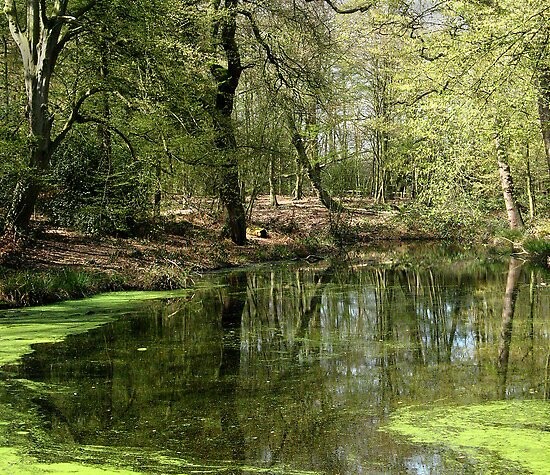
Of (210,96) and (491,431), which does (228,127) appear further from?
(491,431)

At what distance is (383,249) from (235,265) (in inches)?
252

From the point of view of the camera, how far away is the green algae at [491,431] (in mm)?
3965

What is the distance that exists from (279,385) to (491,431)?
1.99 m

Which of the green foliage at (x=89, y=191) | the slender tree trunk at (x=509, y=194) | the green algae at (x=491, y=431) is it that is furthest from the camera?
the slender tree trunk at (x=509, y=194)

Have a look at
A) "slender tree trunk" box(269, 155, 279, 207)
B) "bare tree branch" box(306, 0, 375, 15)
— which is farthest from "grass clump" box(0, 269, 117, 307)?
"bare tree branch" box(306, 0, 375, 15)

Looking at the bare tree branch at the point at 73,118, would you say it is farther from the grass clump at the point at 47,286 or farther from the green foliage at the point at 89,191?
the grass clump at the point at 47,286

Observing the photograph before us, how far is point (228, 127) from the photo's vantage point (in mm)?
16391

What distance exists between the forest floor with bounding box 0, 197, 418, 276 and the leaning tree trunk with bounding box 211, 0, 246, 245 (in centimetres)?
72

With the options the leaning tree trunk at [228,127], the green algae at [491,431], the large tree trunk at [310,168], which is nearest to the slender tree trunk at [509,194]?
the large tree trunk at [310,168]

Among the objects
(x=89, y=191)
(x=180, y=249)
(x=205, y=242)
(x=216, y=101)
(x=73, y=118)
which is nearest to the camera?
(x=73, y=118)

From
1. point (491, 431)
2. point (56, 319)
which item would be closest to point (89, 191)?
point (56, 319)

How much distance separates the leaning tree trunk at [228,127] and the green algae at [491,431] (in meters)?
11.3

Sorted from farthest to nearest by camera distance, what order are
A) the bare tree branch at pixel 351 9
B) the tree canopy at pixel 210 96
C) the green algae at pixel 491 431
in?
1. the bare tree branch at pixel 351 9
2. the tree canopy at pixel 210 96
3. the green algae at pixel 491 431

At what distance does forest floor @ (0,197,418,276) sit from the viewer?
12867 millimetres
